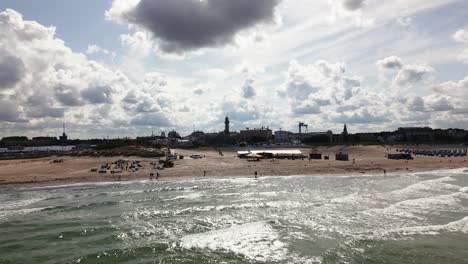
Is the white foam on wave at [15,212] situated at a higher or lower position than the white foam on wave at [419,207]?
lower

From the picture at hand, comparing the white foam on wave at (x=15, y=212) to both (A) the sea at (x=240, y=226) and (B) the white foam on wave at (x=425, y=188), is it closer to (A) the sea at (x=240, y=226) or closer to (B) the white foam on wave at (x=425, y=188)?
(A) the sea at (x=240, y=226)

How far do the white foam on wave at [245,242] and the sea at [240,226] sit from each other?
48mm

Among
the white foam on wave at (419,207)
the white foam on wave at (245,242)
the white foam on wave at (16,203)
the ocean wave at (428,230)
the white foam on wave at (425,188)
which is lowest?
the white foam on wave at (16,203)

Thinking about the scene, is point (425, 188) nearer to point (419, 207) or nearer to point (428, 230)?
point (419, 207)

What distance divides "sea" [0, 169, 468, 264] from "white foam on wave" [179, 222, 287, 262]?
5cm

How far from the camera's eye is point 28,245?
59.6 ft

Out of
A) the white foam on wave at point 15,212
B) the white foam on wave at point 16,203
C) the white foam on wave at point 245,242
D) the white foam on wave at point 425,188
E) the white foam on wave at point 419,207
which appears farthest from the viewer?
the white foam on wave at point 425,188

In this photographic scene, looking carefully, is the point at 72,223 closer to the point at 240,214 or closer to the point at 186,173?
the point at 240,214

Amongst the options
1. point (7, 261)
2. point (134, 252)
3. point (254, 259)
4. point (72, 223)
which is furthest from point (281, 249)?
point (72, 223)

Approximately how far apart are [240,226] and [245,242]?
3100mm

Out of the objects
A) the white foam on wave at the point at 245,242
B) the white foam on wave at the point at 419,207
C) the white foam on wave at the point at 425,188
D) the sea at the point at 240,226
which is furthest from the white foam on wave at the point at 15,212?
the white foam on wave at the point at 425,188

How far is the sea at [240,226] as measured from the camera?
16234 millimetres

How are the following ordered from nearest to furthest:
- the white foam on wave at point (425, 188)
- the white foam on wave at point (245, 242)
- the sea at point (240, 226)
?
1. the sea at point (240, 226)
2. the white foam on wave at point (245, 242)
3. the white foam on wave at point (425, 188)

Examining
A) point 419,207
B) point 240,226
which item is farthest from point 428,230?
point 240,226
